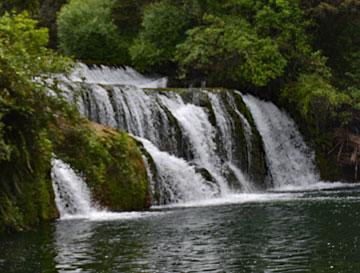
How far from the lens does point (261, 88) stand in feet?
121

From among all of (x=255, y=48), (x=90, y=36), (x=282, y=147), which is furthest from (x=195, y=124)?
(x=90, y=36)

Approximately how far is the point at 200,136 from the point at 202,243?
15.2m

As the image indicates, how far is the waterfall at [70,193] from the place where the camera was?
73.8 feet

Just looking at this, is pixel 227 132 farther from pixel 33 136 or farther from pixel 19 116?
pixel 19 116

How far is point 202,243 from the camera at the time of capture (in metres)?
15.7

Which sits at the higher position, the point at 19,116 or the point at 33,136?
the point at 19,116

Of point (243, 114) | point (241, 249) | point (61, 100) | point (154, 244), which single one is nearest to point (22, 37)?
point (61, 100)

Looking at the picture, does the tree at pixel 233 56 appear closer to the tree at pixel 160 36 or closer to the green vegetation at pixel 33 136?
the tree at pixel 160 36

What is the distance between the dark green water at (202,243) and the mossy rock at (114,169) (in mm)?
1882

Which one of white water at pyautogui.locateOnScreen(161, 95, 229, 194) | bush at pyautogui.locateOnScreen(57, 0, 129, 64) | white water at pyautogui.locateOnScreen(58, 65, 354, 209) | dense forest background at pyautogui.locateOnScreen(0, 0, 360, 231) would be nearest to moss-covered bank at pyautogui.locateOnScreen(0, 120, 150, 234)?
white water at pyautogui.locateOnScreen(58, 65, 354, 209)

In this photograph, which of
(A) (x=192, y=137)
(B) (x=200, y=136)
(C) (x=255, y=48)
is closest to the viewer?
(A) (x=192, y=137)

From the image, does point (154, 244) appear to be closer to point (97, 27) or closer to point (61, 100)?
point (61, 100)

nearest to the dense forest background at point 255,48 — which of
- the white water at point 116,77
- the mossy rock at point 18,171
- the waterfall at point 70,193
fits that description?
the white water at point 116,77

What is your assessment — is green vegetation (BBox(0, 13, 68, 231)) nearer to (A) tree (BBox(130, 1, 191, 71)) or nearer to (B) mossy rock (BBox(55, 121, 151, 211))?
(B) mossy rock (BBox(55, 121, 151, 211))
